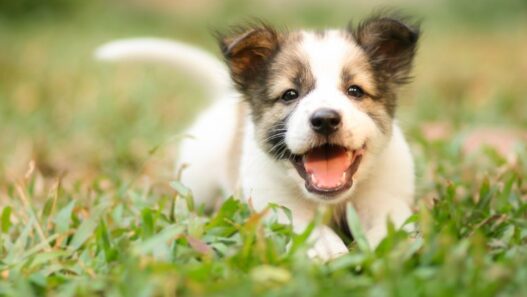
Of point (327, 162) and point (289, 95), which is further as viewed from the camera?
point (289, 95)

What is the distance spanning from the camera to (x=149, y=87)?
8.41m

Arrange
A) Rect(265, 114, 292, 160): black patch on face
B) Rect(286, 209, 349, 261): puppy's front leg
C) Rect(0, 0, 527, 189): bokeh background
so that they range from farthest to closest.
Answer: Rect(0, 0, 527, 189): bokeh background, Rect(265, 114, 292, 160): black patch on face, Rect(286, 209, 349, 261): puppy's front leg

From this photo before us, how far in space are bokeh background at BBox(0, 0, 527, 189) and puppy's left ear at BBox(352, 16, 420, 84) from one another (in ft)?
1.00

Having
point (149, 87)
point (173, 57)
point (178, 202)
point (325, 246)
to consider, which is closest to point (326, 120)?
point (325, 246)

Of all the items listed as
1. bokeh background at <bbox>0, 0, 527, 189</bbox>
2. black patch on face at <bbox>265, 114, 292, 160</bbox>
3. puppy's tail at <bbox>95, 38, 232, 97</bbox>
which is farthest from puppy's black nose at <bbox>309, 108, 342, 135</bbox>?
puppy's tail at <bbox>95, 38, 232, 97</bbox>

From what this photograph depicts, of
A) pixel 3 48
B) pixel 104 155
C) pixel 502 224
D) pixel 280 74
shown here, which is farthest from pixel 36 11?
pixel 502 224

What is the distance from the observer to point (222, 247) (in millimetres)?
3504

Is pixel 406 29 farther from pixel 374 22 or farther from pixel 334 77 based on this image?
pixel 334 77

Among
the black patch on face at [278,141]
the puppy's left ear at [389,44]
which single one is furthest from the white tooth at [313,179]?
the puppy's left ear at [389,44]

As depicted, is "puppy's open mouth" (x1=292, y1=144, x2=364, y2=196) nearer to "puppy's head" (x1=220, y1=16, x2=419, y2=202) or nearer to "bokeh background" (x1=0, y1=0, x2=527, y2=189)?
"puppy's head" (x1=220, y1=16, x2=419, y2=202)

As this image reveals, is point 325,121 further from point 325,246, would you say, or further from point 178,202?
point 178,202

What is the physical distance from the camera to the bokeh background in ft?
20.0

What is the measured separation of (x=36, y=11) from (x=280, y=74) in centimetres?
1138

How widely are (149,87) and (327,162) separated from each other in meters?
4.81
